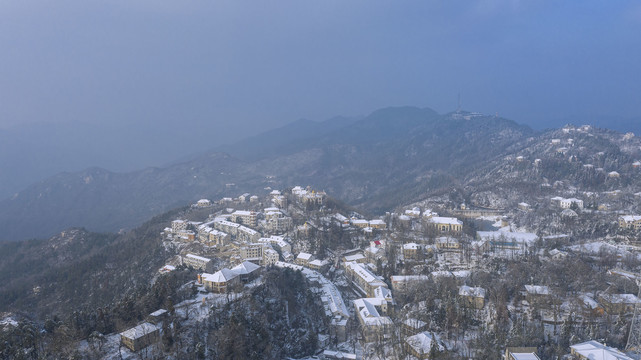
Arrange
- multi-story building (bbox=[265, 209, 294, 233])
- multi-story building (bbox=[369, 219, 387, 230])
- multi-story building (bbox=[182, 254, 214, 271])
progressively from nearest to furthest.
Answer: multi-story building (bbox=[182, 254, 214, 271]), multi-story building (bbox=[369, 219, 387, 230]), multi-story building (bbox=[265, 209, 294, 233])

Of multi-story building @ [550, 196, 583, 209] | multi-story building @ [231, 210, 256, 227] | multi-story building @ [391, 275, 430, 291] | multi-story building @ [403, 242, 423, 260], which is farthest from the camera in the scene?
multi-story building @ [231, 210, 256, 227]

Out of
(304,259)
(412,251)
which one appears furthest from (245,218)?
(412,251)

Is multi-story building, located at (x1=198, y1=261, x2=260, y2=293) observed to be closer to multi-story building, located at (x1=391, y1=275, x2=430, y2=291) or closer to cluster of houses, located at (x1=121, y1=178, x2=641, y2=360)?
cluster of houses, located at (x1=121, y1=178, x2=641, y2=360)

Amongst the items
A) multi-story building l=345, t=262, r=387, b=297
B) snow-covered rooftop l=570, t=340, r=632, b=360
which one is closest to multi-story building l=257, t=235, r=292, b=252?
multi-story building l=345, t=262, r=387, b=297

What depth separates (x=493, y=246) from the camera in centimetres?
4481

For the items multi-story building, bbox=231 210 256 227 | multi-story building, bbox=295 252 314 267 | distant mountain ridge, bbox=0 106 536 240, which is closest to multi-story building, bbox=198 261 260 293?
multi-story building, bbox=295 252 314 267

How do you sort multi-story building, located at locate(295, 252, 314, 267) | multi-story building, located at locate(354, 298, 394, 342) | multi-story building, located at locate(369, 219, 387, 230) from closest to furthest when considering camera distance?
1. multi-story building, located at locate(354, 298, 394, 342)
2. multi-story building, located at locate(295, 252, 314, 267)
3. multi-story building, located at locate(369, 219, 387, 230)

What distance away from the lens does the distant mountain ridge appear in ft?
368

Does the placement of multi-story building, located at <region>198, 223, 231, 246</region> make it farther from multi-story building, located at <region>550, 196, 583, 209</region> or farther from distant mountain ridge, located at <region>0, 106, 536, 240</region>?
multi-story building, located at <region>550, 196, 583, 209</region>

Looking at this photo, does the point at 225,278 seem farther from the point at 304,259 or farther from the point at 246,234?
the point at 246,234

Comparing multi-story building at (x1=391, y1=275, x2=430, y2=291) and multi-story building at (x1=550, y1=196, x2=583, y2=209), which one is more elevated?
multi-story building at (x1=550, y1=196, x2=583, y2=209)

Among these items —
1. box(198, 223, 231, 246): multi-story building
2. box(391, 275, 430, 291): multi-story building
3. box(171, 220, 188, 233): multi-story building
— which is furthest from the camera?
box(171, 220, 188, 233): multi-story building

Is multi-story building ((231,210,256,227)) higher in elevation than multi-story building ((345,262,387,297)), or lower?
higher

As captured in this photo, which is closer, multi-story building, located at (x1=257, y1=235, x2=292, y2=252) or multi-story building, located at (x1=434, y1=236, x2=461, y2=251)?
multi-story building, located at (x1=434, y1=236, x2=461, y2=251)
